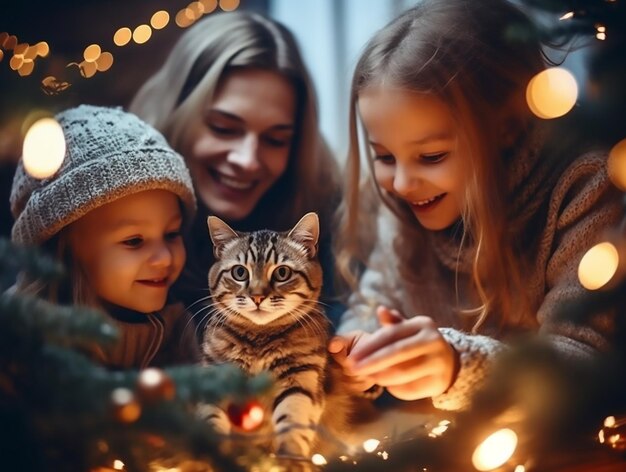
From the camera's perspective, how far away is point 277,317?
0.92 meters

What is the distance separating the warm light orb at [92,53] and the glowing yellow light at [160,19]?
10 centimetres

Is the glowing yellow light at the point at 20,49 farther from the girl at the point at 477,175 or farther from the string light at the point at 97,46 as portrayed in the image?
the girl at the point at 477,175

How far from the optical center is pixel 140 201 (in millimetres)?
967

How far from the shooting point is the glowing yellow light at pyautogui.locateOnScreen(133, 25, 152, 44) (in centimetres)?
113

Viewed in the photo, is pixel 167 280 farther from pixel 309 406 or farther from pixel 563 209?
pixel 563 209

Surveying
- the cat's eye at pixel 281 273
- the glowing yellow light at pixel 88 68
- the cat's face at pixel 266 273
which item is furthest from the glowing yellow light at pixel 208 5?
the cat's eye at pixel 281 273

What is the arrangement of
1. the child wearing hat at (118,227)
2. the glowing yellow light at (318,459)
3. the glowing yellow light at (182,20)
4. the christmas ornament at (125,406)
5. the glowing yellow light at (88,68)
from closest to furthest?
the christmas ornament at (125,406) < the glowing yellow light at (318,459) < the child wearing hat at (118,227) < the glowing yellow light at (88,68) < the glowing yellow light at (182,20)

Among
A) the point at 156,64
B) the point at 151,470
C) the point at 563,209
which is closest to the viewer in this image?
the point at 151,470

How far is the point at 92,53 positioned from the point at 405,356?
0.69 meters

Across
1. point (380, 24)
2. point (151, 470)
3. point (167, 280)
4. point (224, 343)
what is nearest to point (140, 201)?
point (167, 280)

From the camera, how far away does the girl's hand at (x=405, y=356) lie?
35.8 inches

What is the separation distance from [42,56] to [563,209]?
32.8 inches

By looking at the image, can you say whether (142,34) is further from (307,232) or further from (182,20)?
(307,232)

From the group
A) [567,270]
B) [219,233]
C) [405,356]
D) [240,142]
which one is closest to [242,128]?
[240,142]
